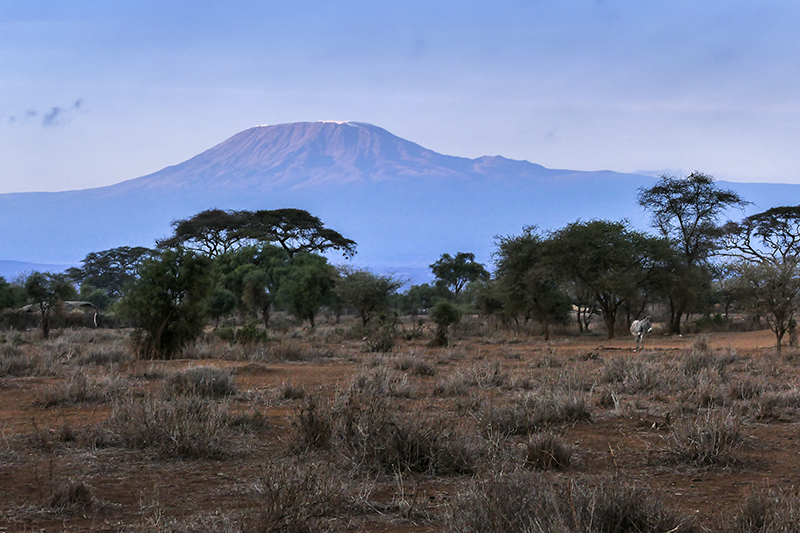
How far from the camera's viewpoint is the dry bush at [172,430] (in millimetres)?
6082

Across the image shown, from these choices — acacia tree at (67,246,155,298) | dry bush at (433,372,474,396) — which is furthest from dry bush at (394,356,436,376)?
→ acacia tree at (67,246,155,298)

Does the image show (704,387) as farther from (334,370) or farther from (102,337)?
(102,337)

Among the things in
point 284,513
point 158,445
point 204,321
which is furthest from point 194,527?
point 204,321

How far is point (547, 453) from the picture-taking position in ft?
18.9

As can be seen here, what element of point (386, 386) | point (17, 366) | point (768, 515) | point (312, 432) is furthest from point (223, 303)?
point (768, 515)

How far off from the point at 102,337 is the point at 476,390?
23518 mm

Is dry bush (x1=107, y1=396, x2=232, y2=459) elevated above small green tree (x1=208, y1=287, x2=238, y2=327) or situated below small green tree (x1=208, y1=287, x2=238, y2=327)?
below

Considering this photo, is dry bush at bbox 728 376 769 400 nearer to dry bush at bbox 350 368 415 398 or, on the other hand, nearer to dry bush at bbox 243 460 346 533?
dry bush at bbox 350 368 415 398

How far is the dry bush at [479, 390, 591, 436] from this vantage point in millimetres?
7227

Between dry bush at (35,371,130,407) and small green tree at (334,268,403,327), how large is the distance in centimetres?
2619

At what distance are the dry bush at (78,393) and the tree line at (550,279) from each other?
799cm

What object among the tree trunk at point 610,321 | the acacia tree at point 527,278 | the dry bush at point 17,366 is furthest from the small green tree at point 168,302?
the tree trunk at point 610,321

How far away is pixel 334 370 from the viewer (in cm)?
1495

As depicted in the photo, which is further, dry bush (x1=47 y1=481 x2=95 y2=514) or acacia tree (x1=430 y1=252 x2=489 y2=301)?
acacia tree (x1=430 y1=252 x2=489 y2=301)
